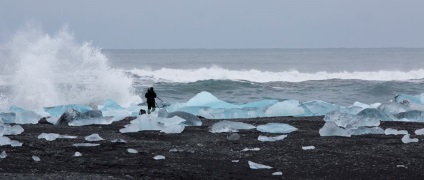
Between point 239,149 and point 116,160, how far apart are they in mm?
1866

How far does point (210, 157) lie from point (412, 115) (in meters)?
6.61

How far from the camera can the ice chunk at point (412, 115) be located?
1360 cm

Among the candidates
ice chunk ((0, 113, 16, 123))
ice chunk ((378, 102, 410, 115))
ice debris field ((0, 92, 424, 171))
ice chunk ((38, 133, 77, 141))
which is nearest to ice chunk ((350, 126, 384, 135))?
ice debris field ((0, 92, 424, 171))

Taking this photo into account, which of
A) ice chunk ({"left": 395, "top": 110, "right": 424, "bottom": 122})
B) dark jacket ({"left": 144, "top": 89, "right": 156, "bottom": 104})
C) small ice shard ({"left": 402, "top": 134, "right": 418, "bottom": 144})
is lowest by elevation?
small ice shard ({"left": 402, "top": 134, "right": 418, "bottom": 144})

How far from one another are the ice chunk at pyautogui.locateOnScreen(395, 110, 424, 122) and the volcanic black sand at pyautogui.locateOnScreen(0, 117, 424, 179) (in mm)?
3383

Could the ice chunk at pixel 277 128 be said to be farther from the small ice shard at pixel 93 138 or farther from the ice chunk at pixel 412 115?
the ice chunk at pixel 412 115

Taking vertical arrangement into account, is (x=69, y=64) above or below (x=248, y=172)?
above

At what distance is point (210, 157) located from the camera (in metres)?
8.59

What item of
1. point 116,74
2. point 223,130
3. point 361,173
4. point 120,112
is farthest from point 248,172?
point 116,74

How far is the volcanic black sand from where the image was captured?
293 inches

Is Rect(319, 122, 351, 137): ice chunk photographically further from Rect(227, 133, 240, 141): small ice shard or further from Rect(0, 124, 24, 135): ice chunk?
Rect(0, 124, 24, 135): ice chunk

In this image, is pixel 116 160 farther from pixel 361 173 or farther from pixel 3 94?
pixel 3 94

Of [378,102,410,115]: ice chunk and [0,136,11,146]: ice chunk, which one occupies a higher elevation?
[378,102,410,115]: ice chunk

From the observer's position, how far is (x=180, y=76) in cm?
3803
